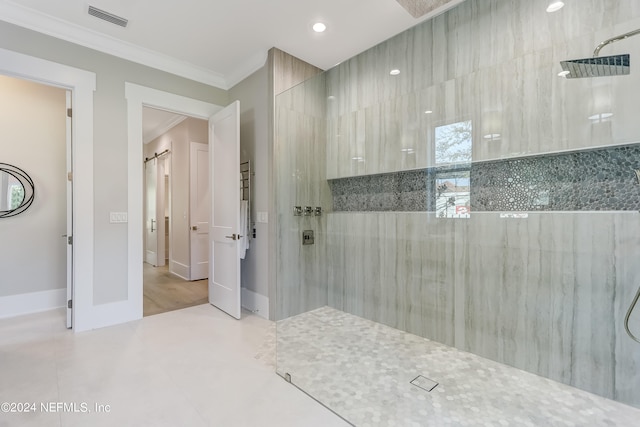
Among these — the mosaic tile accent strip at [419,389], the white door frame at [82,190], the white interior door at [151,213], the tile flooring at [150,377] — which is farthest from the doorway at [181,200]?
the mosaic tile accent strip at [419,389]

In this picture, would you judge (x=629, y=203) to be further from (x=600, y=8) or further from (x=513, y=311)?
(x=600, y=8)

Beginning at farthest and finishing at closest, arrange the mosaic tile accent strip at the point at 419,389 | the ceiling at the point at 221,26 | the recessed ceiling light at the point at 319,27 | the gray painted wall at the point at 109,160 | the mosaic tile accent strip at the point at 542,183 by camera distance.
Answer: the gray painted wall at the point at 109,160
the recessed ceiling light at the point at 319,27
the ceiling at the point at 221,26
the mosaic tile accent strip at the point at 542,183
the mosaic tile accent strip at the point at 419,389

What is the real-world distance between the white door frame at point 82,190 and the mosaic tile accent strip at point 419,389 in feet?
6.15

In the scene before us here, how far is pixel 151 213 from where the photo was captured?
6.38m

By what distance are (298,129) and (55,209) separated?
3090 mm

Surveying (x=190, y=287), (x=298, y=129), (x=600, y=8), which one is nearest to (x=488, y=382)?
(x=600, y=8)

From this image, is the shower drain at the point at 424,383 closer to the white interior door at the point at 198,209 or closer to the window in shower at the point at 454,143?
the window in shower at the point at 454,143

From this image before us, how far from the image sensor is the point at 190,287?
427cm

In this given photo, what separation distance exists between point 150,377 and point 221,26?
113 inches

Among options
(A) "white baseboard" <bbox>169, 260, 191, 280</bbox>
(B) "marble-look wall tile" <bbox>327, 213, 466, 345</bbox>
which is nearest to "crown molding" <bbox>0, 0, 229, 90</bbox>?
(B) "marble-look wall tile" <bbox>327, 213, 466, 345</bbox>

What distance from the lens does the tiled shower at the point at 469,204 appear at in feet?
5.41

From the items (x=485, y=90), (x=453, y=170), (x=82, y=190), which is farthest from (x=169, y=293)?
(x=485, y=90)

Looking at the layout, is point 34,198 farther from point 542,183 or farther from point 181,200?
point 542,183

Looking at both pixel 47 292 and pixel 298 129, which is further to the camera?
pixel 47 292
